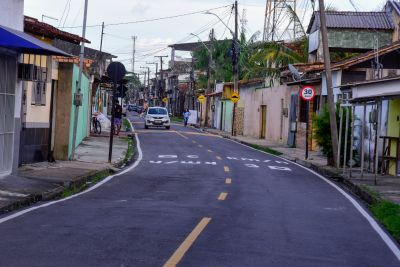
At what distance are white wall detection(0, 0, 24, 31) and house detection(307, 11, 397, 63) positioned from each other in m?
27.2

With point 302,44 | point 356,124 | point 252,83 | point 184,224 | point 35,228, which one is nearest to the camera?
point 35,228

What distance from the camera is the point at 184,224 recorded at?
38.0 ft

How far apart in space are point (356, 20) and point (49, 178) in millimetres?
29333

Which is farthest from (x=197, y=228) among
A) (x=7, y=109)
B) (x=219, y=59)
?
(x=219, y=59)

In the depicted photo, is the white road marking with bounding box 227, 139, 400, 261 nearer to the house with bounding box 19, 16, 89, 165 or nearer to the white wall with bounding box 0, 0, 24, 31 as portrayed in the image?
the house with bounding box 19, 16, 89, 165

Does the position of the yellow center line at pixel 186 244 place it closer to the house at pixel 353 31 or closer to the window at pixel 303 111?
the window at pixel 303 111

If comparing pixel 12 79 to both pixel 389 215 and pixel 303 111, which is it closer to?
Answer: pixel 389 215

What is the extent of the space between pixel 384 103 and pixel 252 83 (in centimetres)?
3445

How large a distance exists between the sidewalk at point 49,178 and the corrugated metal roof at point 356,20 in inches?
754

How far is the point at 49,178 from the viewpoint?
57.8ft

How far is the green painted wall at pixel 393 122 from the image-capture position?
24.0 meters

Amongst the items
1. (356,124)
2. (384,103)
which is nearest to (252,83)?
(356,124)

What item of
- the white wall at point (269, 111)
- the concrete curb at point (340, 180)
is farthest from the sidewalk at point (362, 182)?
the white wall at point (269, 111)

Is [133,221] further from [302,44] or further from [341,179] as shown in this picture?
[302,44]
